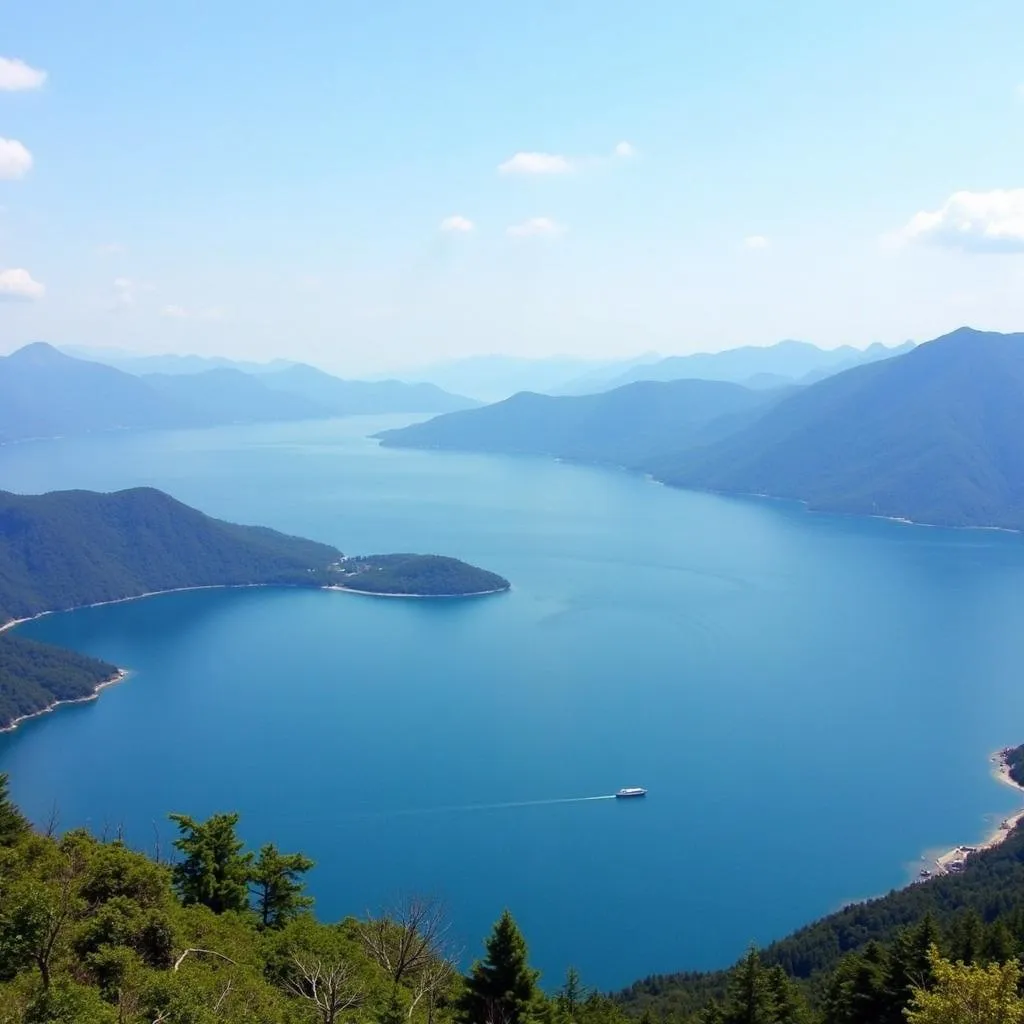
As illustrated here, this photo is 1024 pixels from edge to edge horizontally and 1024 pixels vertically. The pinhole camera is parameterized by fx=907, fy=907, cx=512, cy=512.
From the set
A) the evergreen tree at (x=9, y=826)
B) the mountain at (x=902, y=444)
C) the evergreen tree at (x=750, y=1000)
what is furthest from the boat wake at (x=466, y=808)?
the mountain at (x=902, y=444)

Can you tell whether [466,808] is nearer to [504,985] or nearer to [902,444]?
[504,985]

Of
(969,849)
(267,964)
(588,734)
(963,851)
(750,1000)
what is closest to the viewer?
(267,964)

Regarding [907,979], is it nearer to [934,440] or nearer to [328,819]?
[328,819]

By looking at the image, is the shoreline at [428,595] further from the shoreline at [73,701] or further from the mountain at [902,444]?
the mountain at [902,444]

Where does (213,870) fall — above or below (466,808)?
above

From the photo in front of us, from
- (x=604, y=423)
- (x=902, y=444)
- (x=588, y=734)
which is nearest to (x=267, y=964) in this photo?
(x=588, y=734)

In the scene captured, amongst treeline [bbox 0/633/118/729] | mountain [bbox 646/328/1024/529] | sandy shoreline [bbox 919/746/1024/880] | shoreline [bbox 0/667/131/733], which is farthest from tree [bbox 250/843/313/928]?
mountain [bbox 646/328/1024/529]

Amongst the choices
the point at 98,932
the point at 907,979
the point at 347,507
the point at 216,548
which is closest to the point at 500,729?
the point at 907,979
